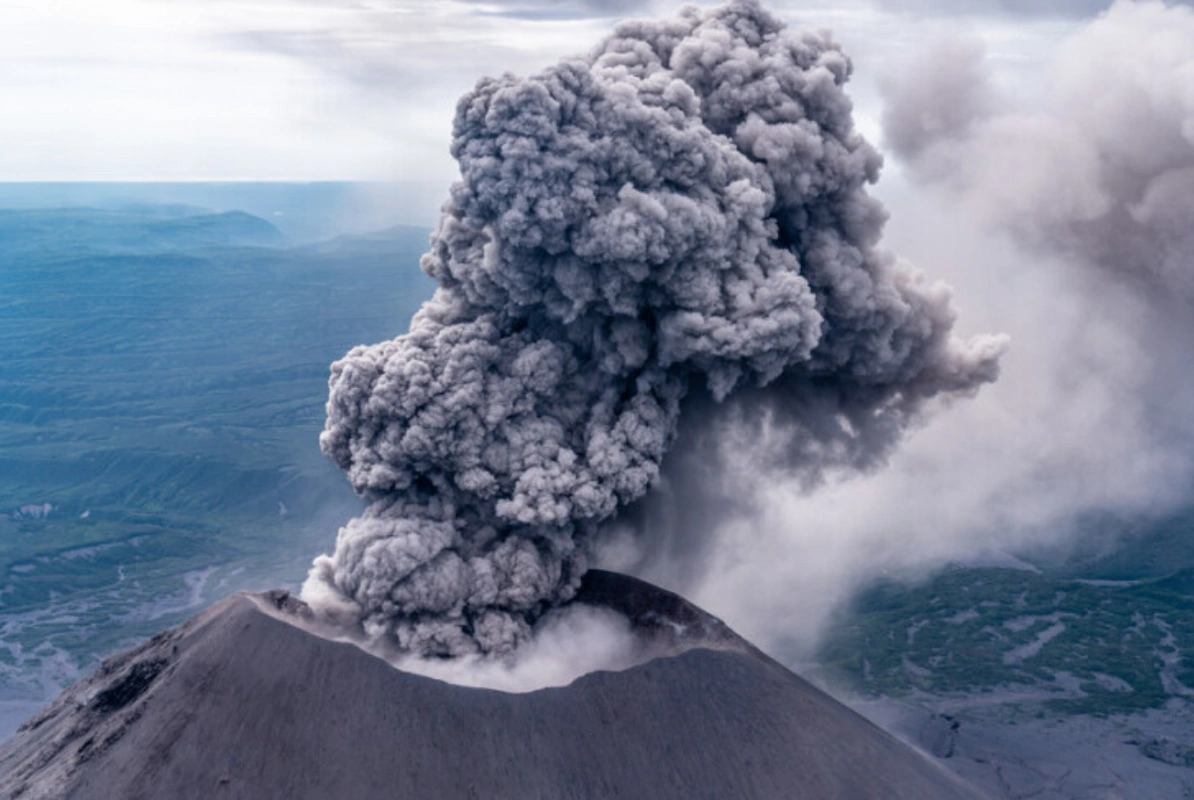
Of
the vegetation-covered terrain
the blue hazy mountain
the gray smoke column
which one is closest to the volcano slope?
the gray smoke column

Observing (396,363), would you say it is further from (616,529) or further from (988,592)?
(988,592)

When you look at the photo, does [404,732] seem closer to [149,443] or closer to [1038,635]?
[1038,635]

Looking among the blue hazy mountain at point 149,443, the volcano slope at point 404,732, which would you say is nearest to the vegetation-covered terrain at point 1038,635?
the volcano slope at point 404,732

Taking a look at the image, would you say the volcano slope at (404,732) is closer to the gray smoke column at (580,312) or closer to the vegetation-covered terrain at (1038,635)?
the gray smoke column at (580,312)

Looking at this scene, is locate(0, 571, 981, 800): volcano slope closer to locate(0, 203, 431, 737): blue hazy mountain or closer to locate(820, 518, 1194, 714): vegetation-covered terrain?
locate(820, 518, 1194, 714): vegetation-covered terrain

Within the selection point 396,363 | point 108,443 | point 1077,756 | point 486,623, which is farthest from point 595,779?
point 108,443

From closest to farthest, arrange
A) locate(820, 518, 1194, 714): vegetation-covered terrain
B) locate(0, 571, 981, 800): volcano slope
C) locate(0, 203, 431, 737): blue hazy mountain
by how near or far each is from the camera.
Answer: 1. locate(0, 571, 981, 800): volcano slope
2. locate(820, 518, 1194, 714): vegetation-covered terrain
3. locate(0, 203, 431, 737): blue hazy mountain
